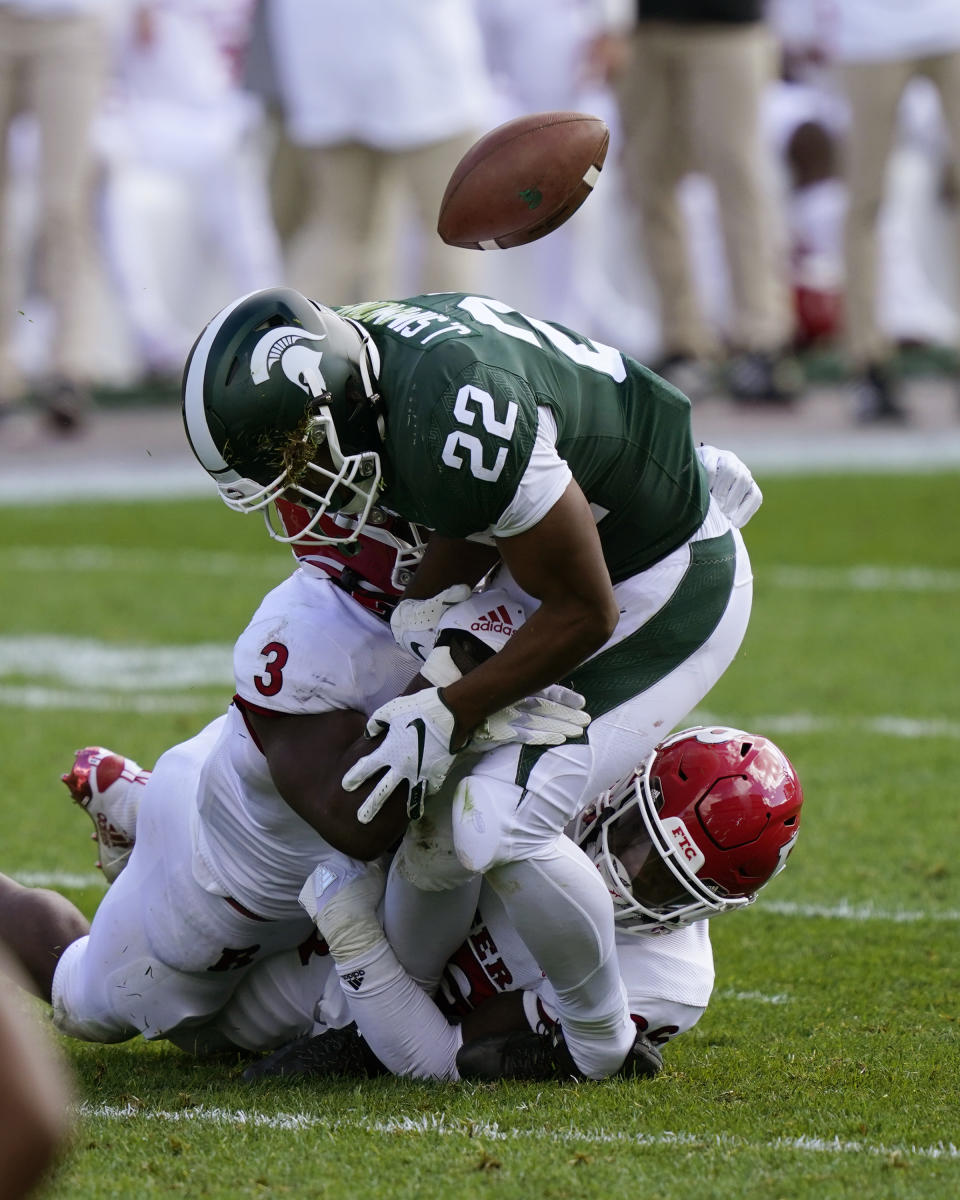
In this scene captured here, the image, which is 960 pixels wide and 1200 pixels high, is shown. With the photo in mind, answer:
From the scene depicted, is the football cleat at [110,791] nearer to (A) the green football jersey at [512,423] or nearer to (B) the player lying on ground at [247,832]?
(B) the player lying on ground at [247,832]

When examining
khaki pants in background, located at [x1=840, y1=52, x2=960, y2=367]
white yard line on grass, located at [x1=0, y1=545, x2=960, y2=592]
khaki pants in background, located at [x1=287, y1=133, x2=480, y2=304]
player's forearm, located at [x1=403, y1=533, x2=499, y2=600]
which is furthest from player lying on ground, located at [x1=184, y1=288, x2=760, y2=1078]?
khaki pants in background, located at [x1=840, y1=52, x2=960, y2=367]

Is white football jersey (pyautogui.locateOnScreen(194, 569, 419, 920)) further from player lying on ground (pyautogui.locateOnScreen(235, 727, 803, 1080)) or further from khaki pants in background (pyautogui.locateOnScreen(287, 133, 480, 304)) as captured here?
khaki pants in background (pyautogui.locateOnScreen(287, 133, 480, 304))

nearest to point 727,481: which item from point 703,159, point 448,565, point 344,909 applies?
point 448,565

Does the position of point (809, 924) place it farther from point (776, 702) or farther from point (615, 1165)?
point (776, 702)

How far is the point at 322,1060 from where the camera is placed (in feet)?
10.9

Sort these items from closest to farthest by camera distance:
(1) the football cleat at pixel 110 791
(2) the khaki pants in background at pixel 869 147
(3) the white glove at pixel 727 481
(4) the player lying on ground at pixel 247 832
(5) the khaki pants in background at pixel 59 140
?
1. (4) the player lying on ground at pixel 247 832
2. (3) the white glove at pixel 727 481
3. (1) the football cleat at pixel 110 791
4. (2) the khaki pants in background at pixel 869 147
5. (5) the khaki pants in background at pixel 59 140

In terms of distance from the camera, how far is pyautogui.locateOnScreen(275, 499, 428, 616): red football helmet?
11.4ft

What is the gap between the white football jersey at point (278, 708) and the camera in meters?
3.37

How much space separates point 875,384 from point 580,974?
307 inches

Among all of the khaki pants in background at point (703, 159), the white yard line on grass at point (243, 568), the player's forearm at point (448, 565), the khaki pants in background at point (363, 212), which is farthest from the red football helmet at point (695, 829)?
the khaki pants in background at point (703, 159)

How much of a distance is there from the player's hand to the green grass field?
1.72 ft

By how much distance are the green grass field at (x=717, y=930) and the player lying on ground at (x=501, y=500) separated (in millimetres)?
314

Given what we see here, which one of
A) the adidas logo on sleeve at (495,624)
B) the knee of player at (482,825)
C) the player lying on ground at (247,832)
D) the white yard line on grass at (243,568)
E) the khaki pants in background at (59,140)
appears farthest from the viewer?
the khaki pants in background at (59,140)

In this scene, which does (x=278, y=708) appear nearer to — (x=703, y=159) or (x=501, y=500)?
(x=501, y=500)
